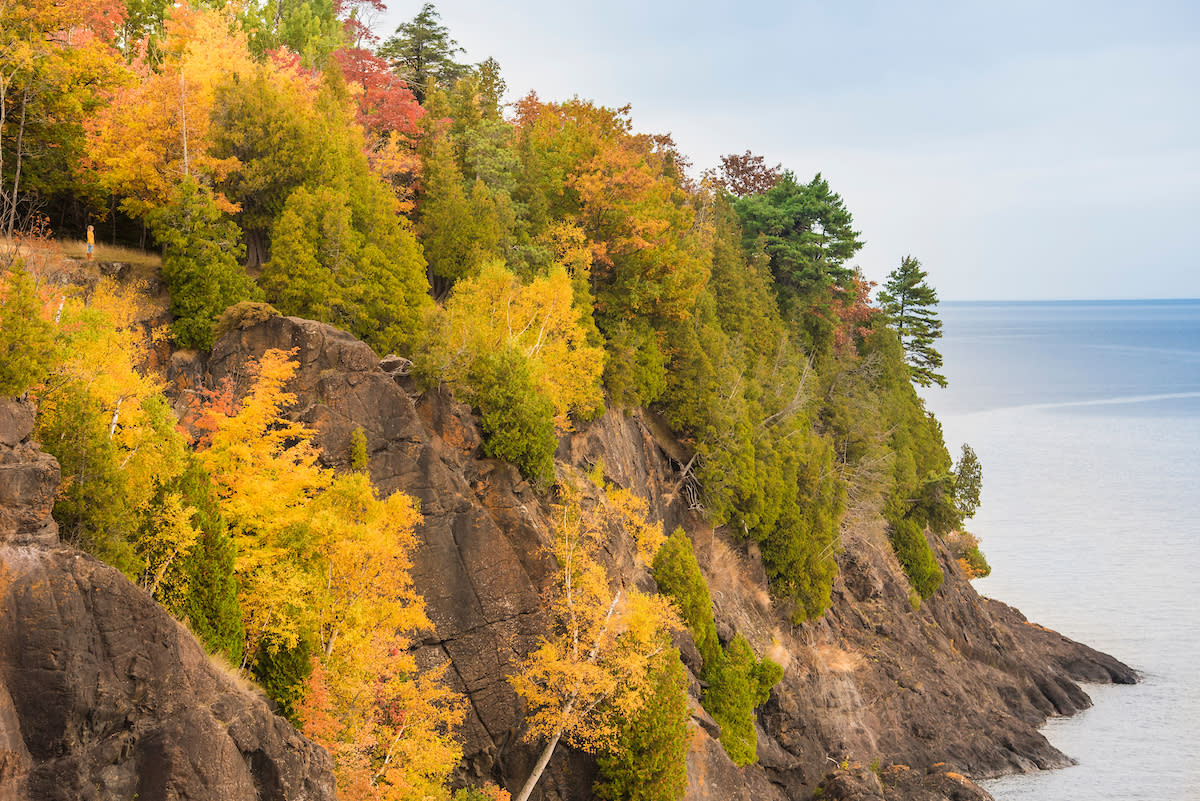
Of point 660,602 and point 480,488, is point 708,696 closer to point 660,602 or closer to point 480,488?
point 660,602

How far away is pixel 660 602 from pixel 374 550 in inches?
586

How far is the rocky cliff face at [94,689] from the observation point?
1900 centimetres

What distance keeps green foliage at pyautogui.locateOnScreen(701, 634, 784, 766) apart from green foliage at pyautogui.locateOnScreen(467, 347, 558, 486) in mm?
14095

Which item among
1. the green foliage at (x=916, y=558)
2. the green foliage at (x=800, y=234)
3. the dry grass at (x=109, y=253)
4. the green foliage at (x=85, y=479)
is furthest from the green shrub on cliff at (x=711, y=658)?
the green foliage at (x=800, y=234)

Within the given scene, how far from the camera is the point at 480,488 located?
1580 inches

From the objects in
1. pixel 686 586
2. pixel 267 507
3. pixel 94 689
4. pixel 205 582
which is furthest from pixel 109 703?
pixel 686 586

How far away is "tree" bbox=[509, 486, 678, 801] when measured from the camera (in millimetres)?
36438

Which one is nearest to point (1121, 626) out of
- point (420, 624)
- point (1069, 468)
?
point (1069, 468)

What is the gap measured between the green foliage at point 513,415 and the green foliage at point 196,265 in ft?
34.0

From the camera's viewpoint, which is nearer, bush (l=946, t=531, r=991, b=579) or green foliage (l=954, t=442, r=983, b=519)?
green foliage (l=954, t=442, r=983, b=519)

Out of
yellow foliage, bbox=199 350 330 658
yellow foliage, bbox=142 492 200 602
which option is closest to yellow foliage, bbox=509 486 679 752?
yellow foliage, bbox=199 350 330 658

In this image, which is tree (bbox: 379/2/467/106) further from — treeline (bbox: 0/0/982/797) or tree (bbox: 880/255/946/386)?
tree (bbox: 880/255/946/386)

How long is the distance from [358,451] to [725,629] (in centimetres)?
2493

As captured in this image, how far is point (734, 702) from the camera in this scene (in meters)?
47.9
